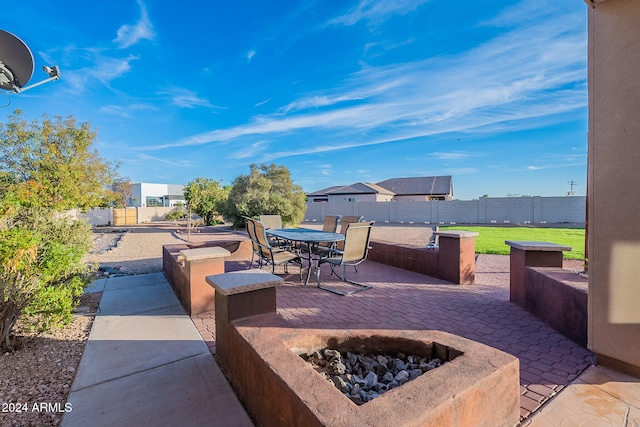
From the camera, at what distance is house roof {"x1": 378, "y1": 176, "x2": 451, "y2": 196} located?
35875 millimetres

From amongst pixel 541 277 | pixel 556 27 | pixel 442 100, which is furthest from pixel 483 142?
pixel 541 277

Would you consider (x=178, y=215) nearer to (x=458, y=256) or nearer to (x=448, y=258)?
(x=448, y=258)

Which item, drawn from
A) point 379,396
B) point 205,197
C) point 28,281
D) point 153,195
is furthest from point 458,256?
point 153,195

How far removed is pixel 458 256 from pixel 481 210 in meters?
20.9

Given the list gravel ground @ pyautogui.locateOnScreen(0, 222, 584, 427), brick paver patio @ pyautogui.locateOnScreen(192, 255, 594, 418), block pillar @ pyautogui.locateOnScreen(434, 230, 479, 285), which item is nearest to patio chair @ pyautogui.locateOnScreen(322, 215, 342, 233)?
brick paver patio @ pyautogui.locateOnScreen(192, 255, 594, 418)

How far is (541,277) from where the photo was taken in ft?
11.6

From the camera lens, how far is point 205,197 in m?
19.9

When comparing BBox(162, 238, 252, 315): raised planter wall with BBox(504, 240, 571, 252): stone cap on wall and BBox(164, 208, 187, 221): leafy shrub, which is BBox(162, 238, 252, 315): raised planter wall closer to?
BBox(504, 240, 571, 252): stone cap on wall

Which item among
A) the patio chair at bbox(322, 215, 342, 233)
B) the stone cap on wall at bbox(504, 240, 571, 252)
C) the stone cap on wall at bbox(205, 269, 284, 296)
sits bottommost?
the stone cap on wall at bbox(205, 269, 284, 296)

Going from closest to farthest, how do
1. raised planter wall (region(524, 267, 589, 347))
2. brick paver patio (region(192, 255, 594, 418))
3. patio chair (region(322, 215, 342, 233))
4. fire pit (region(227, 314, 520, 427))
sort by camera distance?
fire pit (region(227, 314, 520, 427)) < brick paver patio (region(192, 255, 594, 418)) < raised planter wall (region(524, 267, 589, 347)) < patio chair (region(322, 215, 342, 233))

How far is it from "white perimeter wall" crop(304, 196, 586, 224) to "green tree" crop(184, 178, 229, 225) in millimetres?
11290

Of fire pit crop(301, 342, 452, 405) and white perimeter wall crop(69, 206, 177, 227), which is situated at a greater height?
white perimeter wall crop(69, 206, 177, 227)

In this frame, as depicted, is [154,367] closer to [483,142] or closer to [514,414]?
[514,414]

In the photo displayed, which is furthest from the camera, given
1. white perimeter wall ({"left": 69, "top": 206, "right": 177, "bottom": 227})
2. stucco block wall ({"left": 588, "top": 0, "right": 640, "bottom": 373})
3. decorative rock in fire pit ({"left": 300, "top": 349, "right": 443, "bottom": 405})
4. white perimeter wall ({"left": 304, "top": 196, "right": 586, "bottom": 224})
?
white perimeter wall ({"left": 69, "top": 206, "right": 177, "bottom": 227})
